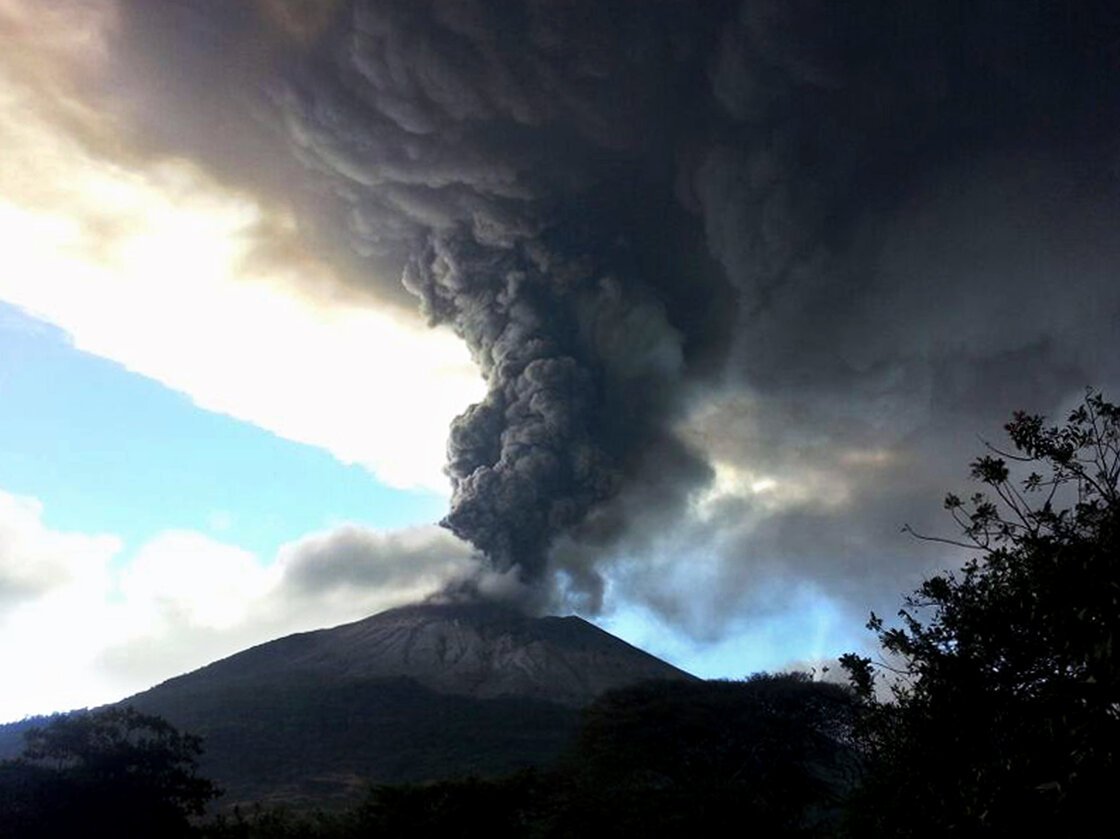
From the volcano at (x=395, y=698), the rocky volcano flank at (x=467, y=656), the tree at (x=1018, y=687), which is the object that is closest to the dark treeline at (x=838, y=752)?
the tree at (x=1018, y=687)

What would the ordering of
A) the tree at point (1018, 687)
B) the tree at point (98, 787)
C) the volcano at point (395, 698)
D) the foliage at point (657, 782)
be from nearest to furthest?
the tree at point (1018, 687)
the foliage at point (657, 782)
the tree at point (98, 787)
the volcano at point (395, 698)

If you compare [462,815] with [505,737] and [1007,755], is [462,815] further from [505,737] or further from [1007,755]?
[505,737]

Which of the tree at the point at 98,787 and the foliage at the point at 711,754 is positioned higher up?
the foliage at the point at 711,754

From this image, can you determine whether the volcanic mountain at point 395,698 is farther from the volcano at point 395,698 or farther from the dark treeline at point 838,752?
the dark treeline at point 838,752

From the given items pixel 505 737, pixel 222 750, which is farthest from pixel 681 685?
pixel 222 750

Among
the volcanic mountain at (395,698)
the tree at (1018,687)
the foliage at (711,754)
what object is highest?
the volcanic mountain at (395,698)

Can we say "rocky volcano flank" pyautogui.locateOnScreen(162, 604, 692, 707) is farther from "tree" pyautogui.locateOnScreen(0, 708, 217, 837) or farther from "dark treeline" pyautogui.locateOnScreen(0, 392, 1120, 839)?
"tree" pyautogui.locateOnScreen(0, 708, 217, 837)

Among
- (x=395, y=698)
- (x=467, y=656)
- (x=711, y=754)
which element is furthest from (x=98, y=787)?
(x=467, y=656)

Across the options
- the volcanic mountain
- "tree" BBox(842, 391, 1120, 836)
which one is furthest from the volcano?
"tree" BBox(842, 391, 1120, 836)

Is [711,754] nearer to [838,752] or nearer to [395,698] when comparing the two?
[838,752]
